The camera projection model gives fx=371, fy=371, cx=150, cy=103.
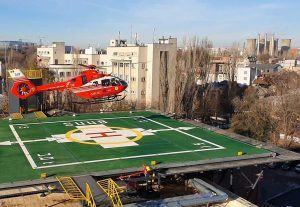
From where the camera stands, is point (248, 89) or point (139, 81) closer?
point (139, 81)

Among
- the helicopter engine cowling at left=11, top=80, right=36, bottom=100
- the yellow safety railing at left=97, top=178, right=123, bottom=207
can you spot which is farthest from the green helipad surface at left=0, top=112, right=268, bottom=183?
the helicopter engine cowling at left=11, top=80, right=36, bottom=100

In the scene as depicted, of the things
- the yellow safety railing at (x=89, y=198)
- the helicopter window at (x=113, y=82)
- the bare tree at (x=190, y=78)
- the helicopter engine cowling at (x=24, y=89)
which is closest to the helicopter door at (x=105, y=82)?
the helicopter window at (x=113, y=82)

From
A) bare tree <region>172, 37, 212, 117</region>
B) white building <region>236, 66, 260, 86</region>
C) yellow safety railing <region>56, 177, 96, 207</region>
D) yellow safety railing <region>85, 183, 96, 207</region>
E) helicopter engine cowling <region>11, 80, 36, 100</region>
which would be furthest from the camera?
white building <region>236, 66, 260, 86</region>

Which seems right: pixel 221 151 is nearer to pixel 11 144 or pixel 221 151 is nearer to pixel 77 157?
pixel 77 157

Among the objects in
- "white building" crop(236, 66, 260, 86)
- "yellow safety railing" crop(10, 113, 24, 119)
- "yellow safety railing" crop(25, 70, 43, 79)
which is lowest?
"yellow safety railing" crop(10, 113, 24, 119)

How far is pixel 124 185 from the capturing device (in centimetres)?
1428

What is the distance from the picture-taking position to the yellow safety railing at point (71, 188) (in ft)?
36.6

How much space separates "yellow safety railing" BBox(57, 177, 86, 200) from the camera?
36.6 ft

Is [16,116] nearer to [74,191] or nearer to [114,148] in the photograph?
[114,148]

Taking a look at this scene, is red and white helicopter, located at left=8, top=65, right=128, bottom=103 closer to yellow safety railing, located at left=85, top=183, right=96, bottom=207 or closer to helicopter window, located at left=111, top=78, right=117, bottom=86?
helicopter window, located at left=111, top=78, right=117, bottom=86

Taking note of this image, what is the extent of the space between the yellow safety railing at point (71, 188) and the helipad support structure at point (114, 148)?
0.81 m

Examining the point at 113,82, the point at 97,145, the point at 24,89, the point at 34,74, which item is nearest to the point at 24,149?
the point at 97,145

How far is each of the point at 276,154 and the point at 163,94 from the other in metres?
27.4

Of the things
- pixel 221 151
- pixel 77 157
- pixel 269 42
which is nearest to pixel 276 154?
pixel 221 151
